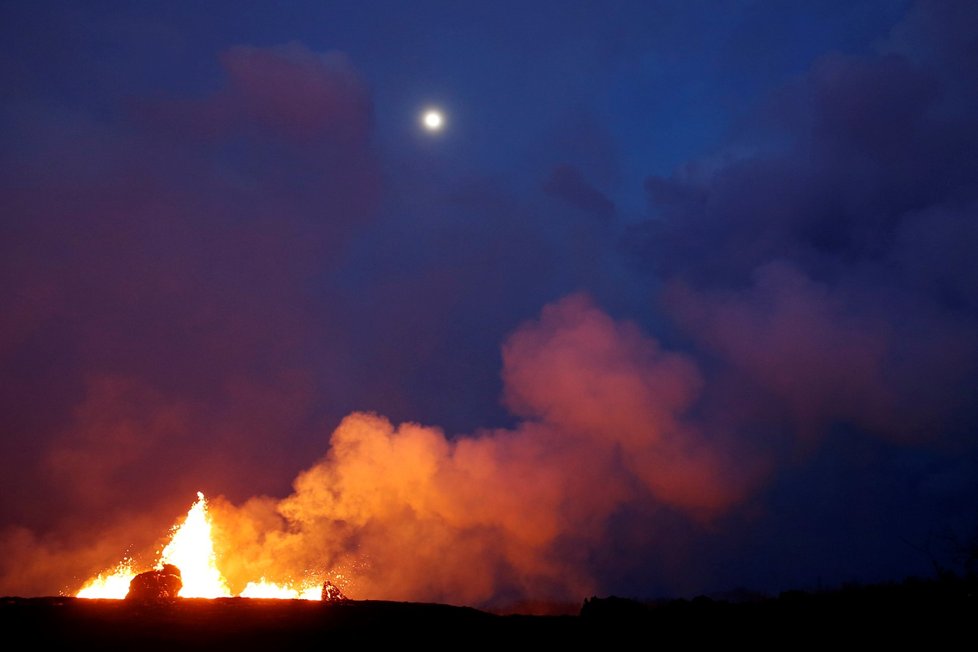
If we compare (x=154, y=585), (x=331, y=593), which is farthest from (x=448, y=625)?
(x=154, y=585)

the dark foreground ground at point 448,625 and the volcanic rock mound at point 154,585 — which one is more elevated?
the volcanic rock mound at point 154,585

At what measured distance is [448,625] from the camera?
16734mm

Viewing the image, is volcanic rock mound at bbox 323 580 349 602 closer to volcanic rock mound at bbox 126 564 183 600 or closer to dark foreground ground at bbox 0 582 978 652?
dark foreground ground at bbox 0 582 978 652

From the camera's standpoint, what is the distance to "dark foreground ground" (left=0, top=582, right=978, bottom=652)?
47.4 feet

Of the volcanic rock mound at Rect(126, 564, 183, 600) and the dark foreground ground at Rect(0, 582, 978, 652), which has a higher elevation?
the volcanic rock mound at Rect(126, 564, 183, 600)

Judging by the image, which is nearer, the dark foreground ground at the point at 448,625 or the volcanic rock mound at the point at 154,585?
the dark foreground ground at the point at 448,625

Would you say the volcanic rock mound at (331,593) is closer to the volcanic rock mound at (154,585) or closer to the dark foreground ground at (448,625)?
the dark foreground ground at (448,625)

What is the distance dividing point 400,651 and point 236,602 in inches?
236

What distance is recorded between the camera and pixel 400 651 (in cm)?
1455

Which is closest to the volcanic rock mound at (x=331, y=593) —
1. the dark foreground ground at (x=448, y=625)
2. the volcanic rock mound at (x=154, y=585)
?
the dark foreground ground at (x=448, y=625)

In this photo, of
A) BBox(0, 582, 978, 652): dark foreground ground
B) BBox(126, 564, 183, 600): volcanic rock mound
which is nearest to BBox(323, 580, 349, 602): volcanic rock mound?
BBox(0, 582, 978, 652): dark foreground ground

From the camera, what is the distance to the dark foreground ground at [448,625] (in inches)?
569

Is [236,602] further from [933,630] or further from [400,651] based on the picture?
[933,630]

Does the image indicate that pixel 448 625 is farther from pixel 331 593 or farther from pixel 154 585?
pixel 154 585
